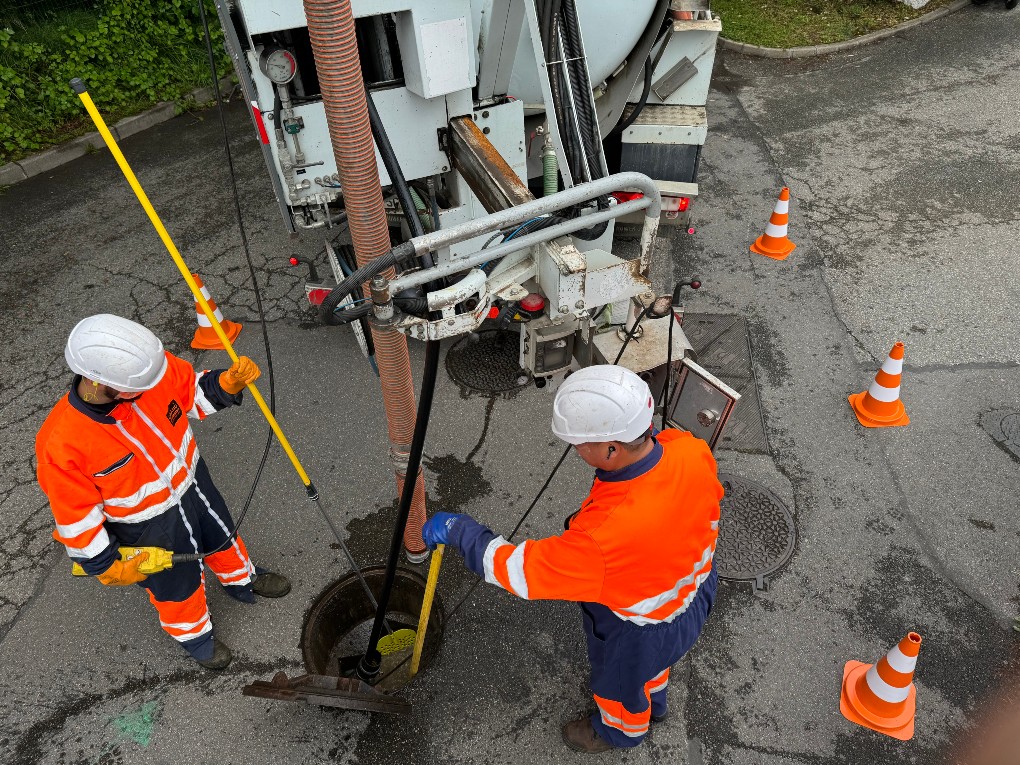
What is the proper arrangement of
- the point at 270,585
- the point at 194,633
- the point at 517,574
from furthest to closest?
the point at 270,585 → the point at 194,633 → the point at 517,574

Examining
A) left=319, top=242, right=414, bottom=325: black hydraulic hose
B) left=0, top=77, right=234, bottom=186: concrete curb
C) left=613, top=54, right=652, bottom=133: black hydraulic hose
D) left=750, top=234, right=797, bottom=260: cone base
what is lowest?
left=750, top=234, right=797, bottom=260: cone base

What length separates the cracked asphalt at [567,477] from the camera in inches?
113

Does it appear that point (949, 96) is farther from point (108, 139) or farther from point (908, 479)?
point (108, 139)

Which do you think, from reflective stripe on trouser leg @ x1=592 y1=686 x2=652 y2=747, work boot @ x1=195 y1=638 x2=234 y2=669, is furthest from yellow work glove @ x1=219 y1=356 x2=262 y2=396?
reflective stripe on trouser leg @ x1=592 y1=686 x2=652 y2=747

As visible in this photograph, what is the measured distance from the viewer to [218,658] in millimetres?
3029

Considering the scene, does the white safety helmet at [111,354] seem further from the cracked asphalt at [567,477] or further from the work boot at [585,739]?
the work boot at [585,739]

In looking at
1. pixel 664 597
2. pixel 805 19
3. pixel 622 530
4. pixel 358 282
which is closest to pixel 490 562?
pixel 622 530

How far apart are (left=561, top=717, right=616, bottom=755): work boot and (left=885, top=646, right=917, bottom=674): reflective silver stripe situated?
1.22 metres

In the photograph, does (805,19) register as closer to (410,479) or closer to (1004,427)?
(1004,427)

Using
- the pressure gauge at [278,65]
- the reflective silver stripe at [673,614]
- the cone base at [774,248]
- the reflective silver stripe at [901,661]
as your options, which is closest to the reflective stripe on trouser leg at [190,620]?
the reflective silver stripe at [673,614]

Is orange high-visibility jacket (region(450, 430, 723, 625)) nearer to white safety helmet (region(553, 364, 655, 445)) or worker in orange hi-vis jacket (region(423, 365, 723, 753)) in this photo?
worker in orange hi-vis jacket (region(423, 365, 723, 753))

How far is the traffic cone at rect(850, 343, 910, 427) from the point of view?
3.93 meters

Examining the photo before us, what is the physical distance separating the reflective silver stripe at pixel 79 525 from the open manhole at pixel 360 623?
117 centimetres

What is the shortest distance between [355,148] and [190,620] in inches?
87.4
